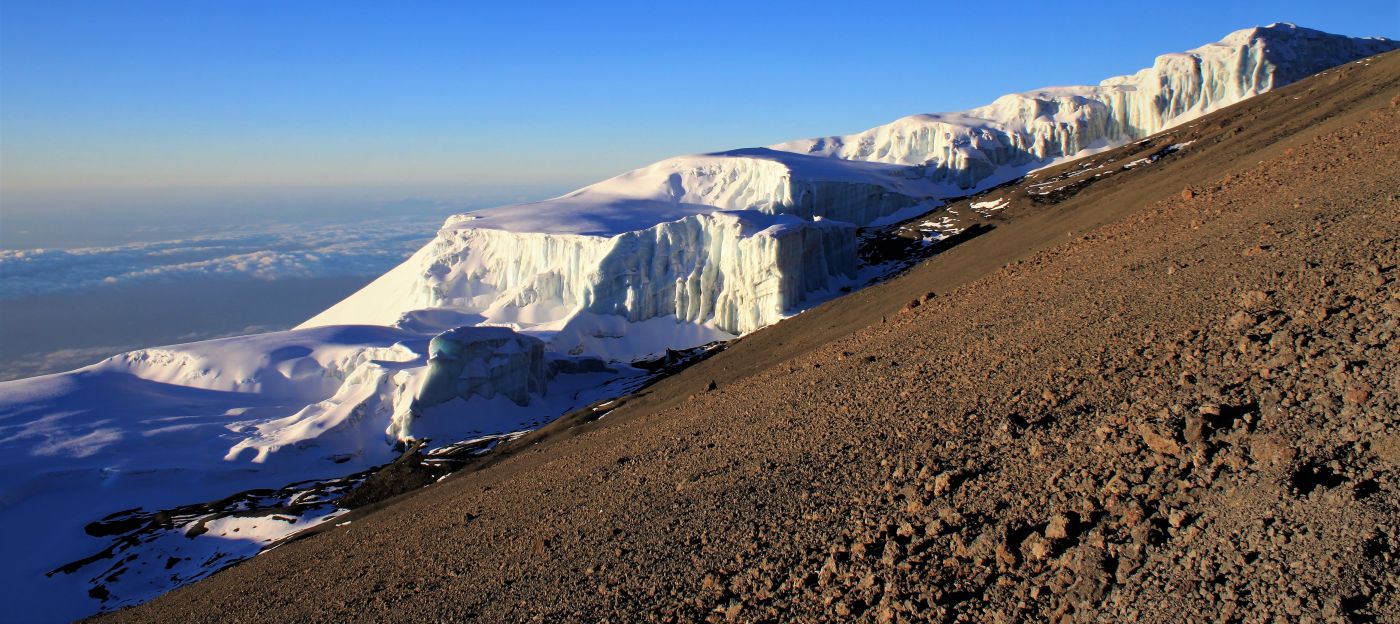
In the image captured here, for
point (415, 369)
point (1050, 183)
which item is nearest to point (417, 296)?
point (415, 369)

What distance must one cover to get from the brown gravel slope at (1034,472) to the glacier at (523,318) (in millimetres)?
16154

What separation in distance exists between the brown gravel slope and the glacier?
1615 cm

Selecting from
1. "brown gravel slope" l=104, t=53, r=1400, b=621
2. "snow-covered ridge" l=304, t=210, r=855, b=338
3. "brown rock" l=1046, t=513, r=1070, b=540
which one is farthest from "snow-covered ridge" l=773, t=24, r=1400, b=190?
"brown rock" l=1046, t=513, r=1070, b=540

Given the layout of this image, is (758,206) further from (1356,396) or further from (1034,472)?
(1356,396)

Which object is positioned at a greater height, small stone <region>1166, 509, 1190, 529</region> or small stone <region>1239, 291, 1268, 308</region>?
small stone <region>1239, 291, 1268, 308</region>

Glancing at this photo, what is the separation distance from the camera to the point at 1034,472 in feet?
24.5

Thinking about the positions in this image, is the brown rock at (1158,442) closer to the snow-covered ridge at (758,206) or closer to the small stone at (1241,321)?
the small stone at (1241,321)

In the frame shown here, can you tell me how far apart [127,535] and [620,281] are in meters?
27.5

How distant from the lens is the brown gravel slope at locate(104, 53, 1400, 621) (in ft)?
18.6

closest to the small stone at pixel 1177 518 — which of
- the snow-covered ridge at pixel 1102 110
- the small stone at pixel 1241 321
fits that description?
the small stone at pixel 1241 321

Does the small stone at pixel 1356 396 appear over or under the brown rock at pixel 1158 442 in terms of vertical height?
over

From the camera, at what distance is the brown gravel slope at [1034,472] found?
5.68 metres

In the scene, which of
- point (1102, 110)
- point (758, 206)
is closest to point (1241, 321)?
point (758, 206)

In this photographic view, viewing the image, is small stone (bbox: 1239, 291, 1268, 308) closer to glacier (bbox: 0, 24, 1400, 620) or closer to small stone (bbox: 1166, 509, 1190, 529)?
small stone (bbox: 1166, 509, 1190, 529)
